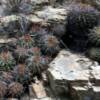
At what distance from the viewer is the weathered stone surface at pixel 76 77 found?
541 centimetres

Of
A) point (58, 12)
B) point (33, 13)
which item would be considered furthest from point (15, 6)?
point (58, 12)

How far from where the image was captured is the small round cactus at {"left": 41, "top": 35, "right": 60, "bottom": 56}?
21.5 feet

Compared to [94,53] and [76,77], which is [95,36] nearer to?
[94,53]

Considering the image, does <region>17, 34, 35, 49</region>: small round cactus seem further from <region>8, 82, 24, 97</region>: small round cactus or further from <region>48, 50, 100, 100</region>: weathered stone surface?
<region>8, 82, 24, 97</region>: small round cactus

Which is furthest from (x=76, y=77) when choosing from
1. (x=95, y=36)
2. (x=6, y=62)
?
(x=6, y=62)

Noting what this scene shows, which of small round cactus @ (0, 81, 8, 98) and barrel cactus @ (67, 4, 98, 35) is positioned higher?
barrel cactus @ (67, 4, 98, 35)

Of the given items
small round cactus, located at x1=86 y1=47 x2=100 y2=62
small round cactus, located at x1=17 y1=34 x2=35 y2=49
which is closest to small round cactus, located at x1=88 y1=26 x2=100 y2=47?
small round cactus, located at x1=86 y1=47 x2=100 y2=62

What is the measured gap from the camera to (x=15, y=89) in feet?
19.4

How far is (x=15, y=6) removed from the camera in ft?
24.7

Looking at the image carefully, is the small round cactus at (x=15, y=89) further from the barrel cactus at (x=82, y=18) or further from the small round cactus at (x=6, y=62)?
the barrel cactus at (x=82, y=18)

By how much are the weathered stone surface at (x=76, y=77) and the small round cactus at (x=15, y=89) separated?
62cm

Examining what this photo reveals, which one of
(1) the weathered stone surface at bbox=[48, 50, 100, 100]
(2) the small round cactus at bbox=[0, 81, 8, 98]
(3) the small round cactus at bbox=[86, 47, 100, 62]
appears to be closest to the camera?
(1) the weathered stone surface at bbox=[48, 50, 100, 100]

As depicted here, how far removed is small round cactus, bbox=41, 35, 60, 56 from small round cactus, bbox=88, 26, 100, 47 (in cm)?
75

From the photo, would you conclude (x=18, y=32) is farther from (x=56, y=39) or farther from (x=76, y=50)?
(x=76, y=50)
